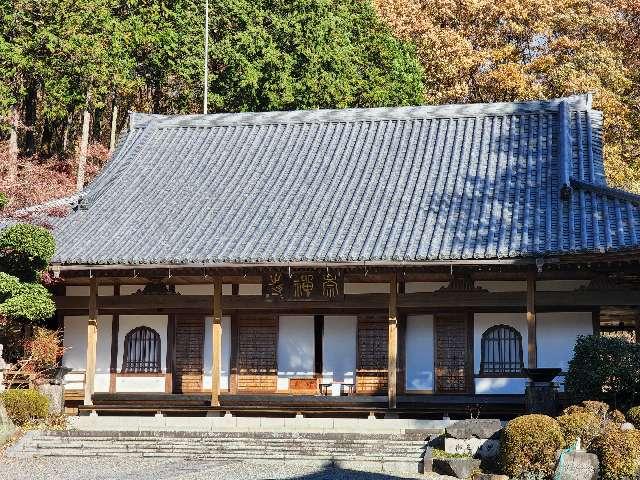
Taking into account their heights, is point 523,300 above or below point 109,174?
below

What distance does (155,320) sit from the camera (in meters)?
25.0

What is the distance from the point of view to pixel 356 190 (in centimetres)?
2533

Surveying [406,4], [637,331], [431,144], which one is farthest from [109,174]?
[406,4]

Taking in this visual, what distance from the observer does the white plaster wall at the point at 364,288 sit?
23703 millimetres

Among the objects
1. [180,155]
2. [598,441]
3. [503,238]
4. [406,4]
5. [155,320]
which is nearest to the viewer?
[598,441]

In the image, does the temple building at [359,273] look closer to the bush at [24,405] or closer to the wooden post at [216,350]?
the wooden post at [216,350]

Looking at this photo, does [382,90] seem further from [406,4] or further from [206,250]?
[206,250]

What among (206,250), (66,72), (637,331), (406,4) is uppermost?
(406,4)

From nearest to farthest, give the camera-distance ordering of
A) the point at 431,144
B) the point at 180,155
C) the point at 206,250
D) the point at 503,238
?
the point at 503,238 < the point at 206,250 < the point at 431,144 < the point at 180,155

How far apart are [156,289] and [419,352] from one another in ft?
20.2

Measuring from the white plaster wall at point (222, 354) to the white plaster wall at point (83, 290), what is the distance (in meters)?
2.43

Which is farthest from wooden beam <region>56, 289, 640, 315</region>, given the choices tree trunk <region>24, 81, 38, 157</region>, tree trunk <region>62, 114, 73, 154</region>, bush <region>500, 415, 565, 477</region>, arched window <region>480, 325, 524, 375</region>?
tree trunk <region>62, 114, 73, 154</region>

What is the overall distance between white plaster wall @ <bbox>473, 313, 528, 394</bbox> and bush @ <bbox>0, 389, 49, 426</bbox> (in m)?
8.97

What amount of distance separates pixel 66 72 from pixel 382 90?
39.4ft
